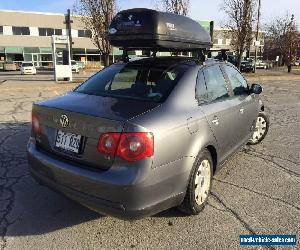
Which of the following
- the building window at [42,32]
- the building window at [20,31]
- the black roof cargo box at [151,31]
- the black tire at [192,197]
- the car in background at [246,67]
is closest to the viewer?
the black tire at [192,197]

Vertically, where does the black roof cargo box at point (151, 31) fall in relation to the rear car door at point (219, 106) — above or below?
above

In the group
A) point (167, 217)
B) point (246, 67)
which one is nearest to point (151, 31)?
point (167, 217)

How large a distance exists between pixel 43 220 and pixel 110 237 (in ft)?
2.49

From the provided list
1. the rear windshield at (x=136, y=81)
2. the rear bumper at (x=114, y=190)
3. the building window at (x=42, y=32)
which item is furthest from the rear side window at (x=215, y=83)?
the building window at (x=42, y=32)

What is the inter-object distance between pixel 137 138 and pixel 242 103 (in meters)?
2.41

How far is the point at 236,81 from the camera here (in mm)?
4816

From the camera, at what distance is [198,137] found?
3326mm

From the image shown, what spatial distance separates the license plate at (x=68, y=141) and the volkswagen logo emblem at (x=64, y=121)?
3.1 inches

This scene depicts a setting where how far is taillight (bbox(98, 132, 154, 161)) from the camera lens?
8.99ft

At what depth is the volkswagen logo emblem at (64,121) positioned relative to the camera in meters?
3.07

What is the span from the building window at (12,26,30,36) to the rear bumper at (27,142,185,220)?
55.3 metres

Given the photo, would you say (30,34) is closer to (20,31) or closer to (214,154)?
(20,31)

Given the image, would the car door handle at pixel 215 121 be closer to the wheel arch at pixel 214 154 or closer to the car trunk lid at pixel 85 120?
the wheel arch at pixel 214 154

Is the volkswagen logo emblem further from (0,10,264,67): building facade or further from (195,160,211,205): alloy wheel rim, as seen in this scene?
(0,10,264,67): building facade
